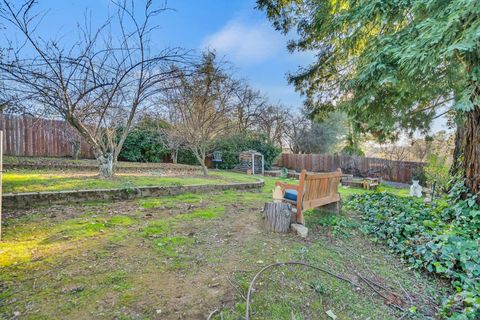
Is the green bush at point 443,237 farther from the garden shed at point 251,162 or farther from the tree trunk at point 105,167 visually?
the garden shed at point 251,162

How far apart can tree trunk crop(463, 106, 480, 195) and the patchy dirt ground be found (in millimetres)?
2037

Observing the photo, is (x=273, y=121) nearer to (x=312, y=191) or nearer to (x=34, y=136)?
(x=34, y=136)

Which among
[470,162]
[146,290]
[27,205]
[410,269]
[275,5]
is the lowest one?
[410,269]

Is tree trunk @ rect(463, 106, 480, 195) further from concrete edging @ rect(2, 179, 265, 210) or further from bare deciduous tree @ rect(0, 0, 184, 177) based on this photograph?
bare deciduous tree @ rect(0, 0, 184, 177)

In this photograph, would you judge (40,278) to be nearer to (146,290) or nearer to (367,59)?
(146,290)

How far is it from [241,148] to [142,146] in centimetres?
590

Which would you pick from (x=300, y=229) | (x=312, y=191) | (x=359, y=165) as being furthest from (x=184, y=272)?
(x=359, y=165)

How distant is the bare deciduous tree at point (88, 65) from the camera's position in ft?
14.8

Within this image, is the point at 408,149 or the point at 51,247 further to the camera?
the point at 408,149

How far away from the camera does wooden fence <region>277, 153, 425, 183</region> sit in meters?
13.2

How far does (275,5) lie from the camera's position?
21.7 feet

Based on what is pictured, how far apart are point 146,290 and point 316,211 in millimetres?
3967

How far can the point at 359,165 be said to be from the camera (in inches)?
581

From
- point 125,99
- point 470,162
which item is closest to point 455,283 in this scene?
point 470,162
